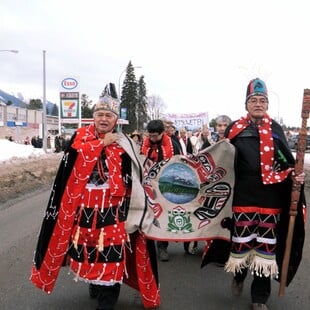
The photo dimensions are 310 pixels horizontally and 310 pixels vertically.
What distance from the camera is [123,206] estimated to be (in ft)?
12.7

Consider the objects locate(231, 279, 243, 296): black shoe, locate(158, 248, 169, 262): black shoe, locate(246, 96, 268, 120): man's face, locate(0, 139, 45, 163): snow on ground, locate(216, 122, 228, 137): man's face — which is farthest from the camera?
locate(0, 139, 45, 163): snow on ground

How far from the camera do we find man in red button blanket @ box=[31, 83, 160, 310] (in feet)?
12.2

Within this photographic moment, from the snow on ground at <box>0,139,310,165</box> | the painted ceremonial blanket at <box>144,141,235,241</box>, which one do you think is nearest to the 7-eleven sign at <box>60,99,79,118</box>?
the snow on ground at <box>0,139,310,165</box>

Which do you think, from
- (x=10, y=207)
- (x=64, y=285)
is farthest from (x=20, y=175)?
(x=64, y=285)

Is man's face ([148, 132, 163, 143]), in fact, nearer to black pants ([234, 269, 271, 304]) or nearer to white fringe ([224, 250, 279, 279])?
white fringe ([224, 250, 279, 279])

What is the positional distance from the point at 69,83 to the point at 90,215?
1430 inches

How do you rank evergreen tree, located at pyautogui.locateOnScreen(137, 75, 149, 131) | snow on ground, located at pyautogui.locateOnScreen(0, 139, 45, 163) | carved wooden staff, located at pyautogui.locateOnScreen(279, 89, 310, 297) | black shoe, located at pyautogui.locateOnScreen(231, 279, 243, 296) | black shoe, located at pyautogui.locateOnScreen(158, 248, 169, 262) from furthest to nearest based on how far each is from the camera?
evergreen tree, located at pyautogui.locateOnScreen(137, 75, 149, 131) < snow on ground, located at pyautogui.locateOnScreen(0, 139, 45, 163) < black shoe, located at pyautogui.locateOnScreen(158, 248, 169, 262) < black shoe, located at pyautogui.locateOnScreen(231, 279, 243, 296) < carved wooden staff, located at pyautogui.locateOnScreen(279, 89, 310, 297)

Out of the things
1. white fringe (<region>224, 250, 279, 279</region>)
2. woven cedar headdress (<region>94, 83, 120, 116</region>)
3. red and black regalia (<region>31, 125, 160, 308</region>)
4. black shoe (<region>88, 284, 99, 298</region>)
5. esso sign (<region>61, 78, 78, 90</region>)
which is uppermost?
esso sign (<region>61, 78, 78, 90</region>)

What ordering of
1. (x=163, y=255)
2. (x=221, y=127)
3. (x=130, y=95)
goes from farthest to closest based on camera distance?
1. (x=130, y=95)
2. (x=221, y=127)
3. (x=163, y=255)

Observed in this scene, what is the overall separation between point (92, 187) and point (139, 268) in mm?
804

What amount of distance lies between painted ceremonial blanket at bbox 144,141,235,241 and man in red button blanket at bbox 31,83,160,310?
373 millimetres

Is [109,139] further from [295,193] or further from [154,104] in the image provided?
[154,104]

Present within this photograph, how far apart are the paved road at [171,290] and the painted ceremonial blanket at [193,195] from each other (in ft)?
1.77

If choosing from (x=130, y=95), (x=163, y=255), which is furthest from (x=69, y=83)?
(x=130, y=95)
